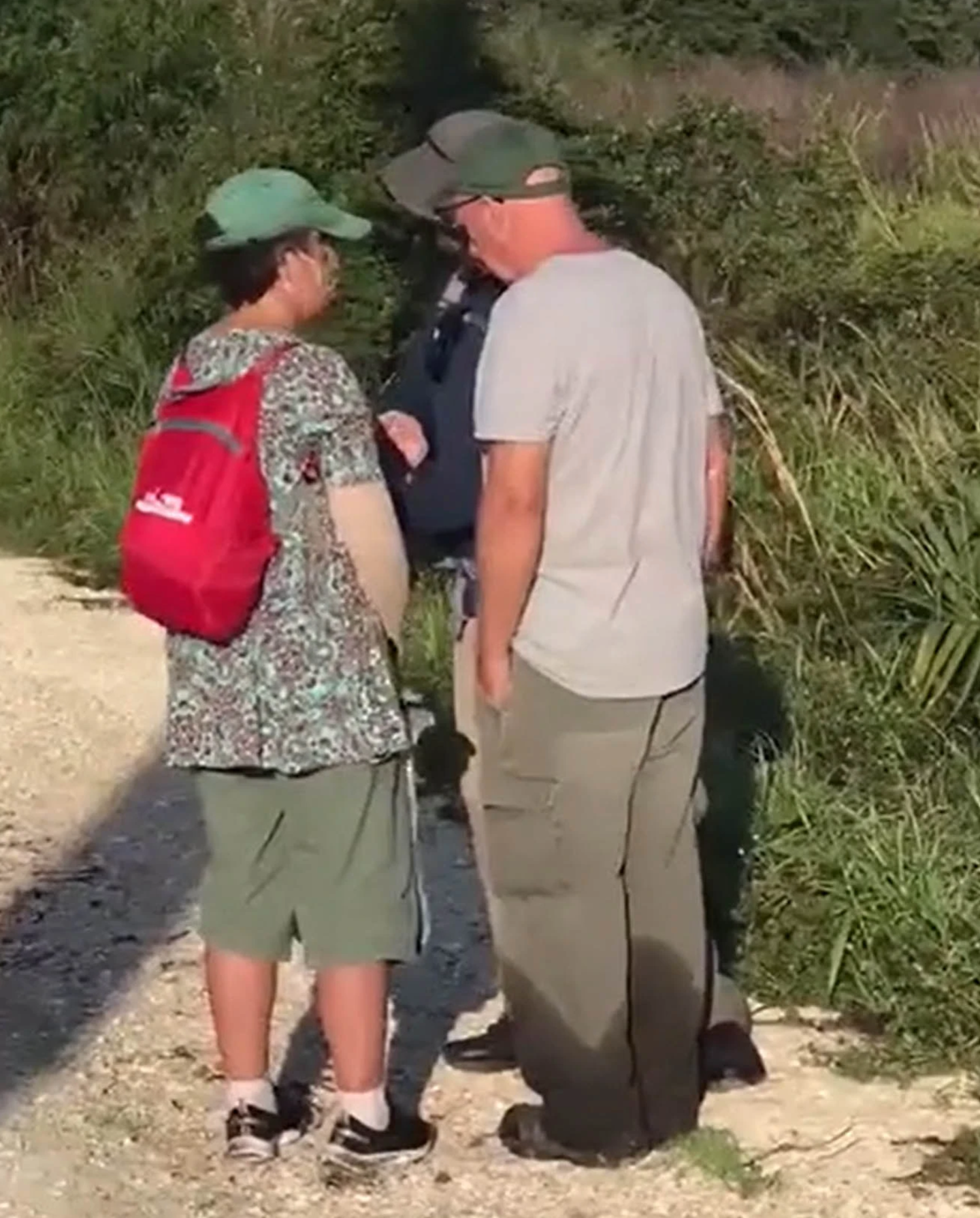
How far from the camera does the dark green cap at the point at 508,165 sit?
4.25m

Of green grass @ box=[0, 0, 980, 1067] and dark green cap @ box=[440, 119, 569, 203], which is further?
green grass @ box=[0, 0, 980, 1067]

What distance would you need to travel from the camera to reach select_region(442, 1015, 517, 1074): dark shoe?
506 cm

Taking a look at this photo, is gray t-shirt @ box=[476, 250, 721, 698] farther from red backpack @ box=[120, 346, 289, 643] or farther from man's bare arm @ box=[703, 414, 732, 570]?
red backpack @ box=[120, 346, 289, 643]

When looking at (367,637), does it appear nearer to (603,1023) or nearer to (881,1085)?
(603,1023)

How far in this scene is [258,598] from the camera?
14.0 feet

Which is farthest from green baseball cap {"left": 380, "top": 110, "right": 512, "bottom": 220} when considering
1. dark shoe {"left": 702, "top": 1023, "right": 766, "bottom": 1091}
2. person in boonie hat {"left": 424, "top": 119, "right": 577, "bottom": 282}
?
dark shoe {"left": 702, "top": 1023, "right": 766, "bottom": 1091}

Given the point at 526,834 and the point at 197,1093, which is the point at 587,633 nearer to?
the point at 526,834

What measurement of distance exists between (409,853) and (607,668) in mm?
475

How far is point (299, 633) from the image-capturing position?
14.0 feet

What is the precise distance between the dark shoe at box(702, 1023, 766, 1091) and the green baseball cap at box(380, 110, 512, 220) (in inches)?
63.1

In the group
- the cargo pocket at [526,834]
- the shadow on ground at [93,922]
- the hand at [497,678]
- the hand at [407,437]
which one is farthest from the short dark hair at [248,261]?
the shadow on ground at [93,922]

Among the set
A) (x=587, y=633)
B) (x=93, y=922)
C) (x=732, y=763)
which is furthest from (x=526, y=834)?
(x=732, y=763)

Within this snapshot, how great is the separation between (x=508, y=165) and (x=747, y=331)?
6.02 meters

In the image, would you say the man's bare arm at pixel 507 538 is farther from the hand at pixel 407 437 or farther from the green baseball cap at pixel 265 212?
the green baseball cap at pixel 265 212
